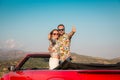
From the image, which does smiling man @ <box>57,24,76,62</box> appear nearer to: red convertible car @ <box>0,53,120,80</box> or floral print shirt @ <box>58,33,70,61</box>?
floral print shirt @ <box>58,33,70,61</box>

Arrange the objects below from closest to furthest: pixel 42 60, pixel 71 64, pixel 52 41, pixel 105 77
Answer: pixel 105 77
pixel 71 64
pixel 42 60
pixel 52 41

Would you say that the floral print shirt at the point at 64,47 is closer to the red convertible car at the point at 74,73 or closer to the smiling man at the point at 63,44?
the smiling man at the point at 63,44

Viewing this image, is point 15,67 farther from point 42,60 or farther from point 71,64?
point 71,64

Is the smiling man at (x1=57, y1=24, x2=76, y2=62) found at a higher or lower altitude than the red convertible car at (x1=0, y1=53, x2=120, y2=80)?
higher

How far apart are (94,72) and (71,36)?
4.19 metres

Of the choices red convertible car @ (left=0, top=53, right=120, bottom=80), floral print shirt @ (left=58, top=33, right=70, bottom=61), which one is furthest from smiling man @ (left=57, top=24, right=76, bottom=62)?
red convertible car @ (left=0, top=53, right=120, bottom=80)

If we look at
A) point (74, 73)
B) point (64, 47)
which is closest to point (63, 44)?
point (64, 47)

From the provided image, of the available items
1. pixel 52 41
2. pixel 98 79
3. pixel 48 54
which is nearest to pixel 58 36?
pixel 52 41

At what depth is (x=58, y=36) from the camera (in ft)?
29.3

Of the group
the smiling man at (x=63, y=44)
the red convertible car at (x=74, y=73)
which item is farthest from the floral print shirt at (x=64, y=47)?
the red convertible car at (x=74, y=73)

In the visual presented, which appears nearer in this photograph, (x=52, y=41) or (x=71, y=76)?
(x=71, y=76)

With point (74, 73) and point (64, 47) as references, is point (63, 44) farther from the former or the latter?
point (74, 73)

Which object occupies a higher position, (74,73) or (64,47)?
(64,47)

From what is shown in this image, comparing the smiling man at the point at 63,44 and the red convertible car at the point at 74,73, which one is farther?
the smiling man at the point at 63,44
